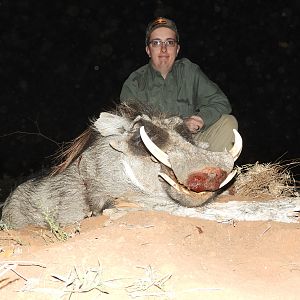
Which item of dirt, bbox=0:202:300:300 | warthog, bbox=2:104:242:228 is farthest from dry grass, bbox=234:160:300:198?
dirt, bbox=0:202:300:300

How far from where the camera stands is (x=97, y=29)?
23.9 m

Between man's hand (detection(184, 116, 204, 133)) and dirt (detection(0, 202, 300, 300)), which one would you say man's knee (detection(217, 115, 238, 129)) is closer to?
man's hand (detection(184, 116, 204, 133))

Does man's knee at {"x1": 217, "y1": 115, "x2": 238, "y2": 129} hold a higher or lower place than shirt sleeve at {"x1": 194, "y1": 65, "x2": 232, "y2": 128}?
lower

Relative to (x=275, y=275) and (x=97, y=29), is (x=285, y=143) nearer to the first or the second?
(x=97, y=29)

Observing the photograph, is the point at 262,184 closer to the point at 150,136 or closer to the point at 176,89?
the point at 176,89

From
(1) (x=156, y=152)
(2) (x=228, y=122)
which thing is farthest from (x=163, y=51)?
(1) (x=156, y=152)

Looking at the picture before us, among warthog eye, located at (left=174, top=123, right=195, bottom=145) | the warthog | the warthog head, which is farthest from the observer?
warthog eye, located at (left=174, top=123, right=195, bottom=145)

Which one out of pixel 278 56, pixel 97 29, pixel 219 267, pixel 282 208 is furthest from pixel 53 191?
pixel 97 29

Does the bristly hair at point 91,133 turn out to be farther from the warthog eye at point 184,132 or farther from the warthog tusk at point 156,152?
the warthog tusk at point 156,152

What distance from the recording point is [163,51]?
5.24 meters

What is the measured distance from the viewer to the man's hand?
4414 millimetres

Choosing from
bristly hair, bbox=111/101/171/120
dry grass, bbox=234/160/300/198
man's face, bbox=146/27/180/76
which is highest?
man's face, bbox=146/27/180/76

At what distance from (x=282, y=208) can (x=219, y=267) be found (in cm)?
117

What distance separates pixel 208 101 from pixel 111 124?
4.04ft
